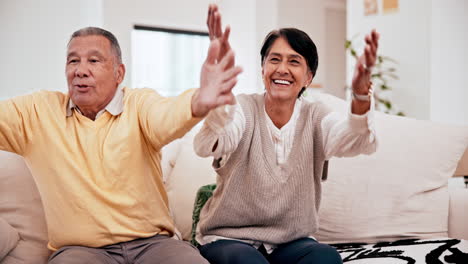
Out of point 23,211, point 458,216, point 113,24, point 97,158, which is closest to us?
point 97,158

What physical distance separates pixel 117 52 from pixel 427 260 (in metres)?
Answer: 1.28

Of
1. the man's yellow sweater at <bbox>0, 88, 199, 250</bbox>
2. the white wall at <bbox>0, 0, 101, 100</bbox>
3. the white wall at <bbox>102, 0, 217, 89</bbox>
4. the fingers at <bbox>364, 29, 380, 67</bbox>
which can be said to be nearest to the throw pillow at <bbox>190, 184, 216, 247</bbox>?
the man's yellow sweater at <bbox>0, 88, 199, 250</bbox>

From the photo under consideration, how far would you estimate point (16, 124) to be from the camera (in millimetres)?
1522

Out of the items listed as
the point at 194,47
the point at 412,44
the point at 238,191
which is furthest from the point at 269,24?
the point at 238,191

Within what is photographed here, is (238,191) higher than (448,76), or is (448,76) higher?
(448,76)

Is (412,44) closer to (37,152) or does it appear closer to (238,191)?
(238,191)

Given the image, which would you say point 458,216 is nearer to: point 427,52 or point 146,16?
point 427,52

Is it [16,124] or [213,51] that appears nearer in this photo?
[213,51]

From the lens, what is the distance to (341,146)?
5.21ft

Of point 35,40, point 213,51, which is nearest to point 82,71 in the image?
point 213,51

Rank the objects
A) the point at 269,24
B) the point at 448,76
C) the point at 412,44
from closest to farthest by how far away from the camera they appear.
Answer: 1. the point at 448,76
2. the point at 412,44
3. the point at 269,24

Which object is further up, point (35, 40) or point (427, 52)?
point (35, 40)

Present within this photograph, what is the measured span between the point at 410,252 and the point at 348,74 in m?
3.70

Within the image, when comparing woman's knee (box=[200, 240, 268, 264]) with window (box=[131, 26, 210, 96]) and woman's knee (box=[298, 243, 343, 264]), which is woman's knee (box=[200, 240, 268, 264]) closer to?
woman's knee (box=[298, 243, 343, 264])
